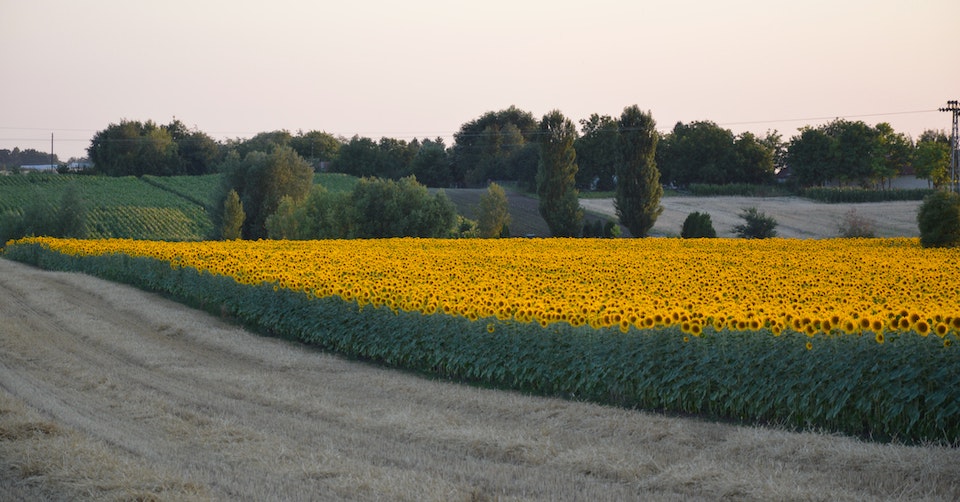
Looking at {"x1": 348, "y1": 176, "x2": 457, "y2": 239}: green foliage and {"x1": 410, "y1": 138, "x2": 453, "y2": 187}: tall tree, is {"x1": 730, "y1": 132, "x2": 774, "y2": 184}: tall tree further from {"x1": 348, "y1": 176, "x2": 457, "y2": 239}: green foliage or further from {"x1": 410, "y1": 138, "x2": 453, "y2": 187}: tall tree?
{"x1": 348, "y1": 176, "x2": 457, "y2": 239}: green foliage

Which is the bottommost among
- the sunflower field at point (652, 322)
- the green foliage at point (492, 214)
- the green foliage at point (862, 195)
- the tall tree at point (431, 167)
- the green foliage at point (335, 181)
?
the sunflower field at point (652, 322)

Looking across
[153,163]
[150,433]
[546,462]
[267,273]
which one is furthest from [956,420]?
[153,163]

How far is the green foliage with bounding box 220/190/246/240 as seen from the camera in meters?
68.8

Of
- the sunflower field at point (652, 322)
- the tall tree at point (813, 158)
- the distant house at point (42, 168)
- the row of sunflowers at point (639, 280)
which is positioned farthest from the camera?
the distant house at point (42, 168)

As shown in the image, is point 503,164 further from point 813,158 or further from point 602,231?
point 602,231

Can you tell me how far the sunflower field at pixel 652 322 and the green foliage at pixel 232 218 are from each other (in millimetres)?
40074

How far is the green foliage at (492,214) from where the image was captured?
64.1 metres

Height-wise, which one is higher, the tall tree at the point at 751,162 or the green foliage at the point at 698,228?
the tall tree at the point at 751,162

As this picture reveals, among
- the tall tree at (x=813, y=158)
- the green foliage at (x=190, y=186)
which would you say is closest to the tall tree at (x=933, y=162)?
the tall tree at (x=813, y=158)

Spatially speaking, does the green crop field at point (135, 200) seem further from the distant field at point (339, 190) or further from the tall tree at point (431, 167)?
the tall tree at point (431, 167)

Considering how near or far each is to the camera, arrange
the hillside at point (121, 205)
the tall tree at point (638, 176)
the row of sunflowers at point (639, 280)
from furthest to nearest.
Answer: the hillside at point (121, 205) < the tall tree at point (638, 176) < the row of sunflowers at point (639, 280)

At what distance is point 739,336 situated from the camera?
1210 cm

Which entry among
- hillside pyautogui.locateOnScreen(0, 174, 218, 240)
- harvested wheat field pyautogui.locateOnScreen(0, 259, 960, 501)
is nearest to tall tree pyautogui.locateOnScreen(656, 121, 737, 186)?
hillside pyautogui.locateOnScreen(0, 174, 218, 240)

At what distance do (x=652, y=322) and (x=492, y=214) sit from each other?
170ft
